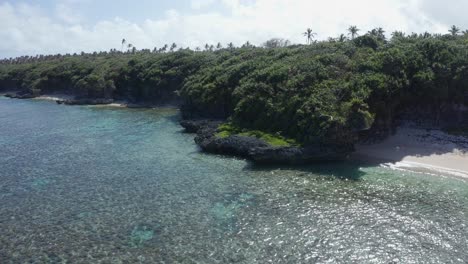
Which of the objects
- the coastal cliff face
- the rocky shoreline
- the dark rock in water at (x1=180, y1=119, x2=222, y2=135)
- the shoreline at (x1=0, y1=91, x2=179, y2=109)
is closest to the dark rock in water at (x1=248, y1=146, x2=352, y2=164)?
the rocky shoreline

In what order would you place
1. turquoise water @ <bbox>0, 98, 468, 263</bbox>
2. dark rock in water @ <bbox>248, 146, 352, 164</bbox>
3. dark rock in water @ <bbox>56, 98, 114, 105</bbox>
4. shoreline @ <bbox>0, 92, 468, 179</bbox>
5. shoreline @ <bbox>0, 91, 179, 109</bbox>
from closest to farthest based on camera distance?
turquoise water @ <bbox>0, 98, 468, 263</bbox>
shoreline @ <bbox>0, 92, 468, 179</bbox>
dark rock in water @ <bbox>248, 146, 352, 164</bbox>
shoreline @ <bbox>0, 91, 179, 109</bbox>
dark rock in water @ <bbox>56, 98, 114, 105</bbox>

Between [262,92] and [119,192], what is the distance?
2744cm

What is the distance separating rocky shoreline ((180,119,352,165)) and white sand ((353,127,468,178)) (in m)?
4.81

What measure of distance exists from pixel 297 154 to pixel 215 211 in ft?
50.3

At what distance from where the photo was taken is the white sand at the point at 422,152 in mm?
43219

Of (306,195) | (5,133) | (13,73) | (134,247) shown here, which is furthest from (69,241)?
(13,73)

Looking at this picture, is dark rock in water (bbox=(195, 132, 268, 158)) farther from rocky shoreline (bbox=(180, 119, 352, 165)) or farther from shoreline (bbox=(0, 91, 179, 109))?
shoreline (bbox=(0, 91, 179, 109))

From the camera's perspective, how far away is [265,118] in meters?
53.2

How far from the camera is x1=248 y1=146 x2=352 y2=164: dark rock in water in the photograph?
44.7 metres

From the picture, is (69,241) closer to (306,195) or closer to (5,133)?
(306,195)

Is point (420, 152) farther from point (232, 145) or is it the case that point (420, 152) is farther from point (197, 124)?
point (197, 124)

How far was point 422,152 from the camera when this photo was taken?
155ft

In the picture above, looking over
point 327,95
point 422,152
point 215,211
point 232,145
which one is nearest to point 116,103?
point 232,145

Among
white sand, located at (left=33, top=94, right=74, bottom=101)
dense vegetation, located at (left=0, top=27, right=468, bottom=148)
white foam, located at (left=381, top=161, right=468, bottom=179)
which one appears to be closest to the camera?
white foam, located at (left=381, top=161, right=468, bottom=179)
